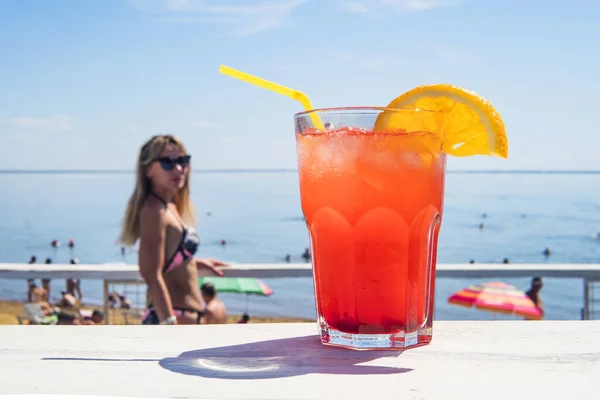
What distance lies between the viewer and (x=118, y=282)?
3719mm

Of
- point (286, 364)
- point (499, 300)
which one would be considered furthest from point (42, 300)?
point (286, 364)

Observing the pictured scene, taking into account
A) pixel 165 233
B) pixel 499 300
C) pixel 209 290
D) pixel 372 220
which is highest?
pixel 372 220

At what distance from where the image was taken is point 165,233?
156 inches

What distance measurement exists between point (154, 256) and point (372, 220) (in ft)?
9.76

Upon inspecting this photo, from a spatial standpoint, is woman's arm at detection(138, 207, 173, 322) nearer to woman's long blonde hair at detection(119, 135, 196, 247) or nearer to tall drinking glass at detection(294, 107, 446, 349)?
woman's long blonde hair at detection(119, 135, 196, 247)


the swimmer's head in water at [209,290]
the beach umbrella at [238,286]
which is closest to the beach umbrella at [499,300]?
the beach umbrella at [238,286]

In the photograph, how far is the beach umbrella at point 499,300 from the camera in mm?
8959

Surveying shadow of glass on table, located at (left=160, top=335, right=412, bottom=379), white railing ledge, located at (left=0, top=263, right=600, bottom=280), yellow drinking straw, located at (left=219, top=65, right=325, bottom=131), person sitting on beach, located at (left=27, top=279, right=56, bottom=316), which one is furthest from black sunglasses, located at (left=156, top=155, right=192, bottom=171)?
person sitting on beach, located at (left=27, top=279, right=56, bottom=316)

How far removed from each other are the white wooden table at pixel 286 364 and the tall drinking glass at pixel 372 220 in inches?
2.5

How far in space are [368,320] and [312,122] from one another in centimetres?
35

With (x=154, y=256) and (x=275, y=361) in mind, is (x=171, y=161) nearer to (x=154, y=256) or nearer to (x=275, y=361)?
(x=154, y=256)

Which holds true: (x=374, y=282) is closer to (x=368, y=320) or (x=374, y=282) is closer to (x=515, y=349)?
(x=368, y=320)

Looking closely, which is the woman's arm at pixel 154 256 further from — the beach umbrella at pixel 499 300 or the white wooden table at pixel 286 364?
the beach umbrella at pixel 499 300

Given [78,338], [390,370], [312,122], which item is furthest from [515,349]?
[78,338]
